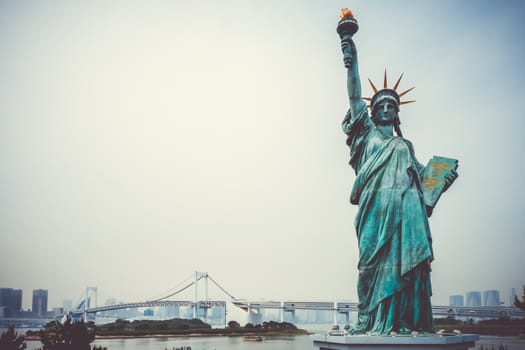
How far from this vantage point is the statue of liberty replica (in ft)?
27.0

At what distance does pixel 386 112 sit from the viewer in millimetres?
9688

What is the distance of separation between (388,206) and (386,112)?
2191 mm

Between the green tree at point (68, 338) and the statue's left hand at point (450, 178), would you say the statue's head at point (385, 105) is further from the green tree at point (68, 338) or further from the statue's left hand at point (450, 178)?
the green tree at point (68, 338)

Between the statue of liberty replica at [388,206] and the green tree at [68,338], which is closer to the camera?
the statue of liberty replica at [388,206]

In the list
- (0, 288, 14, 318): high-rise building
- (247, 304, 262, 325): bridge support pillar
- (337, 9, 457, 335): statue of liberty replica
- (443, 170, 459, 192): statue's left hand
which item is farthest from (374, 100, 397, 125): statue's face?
(247, 304, 262, 325): bridge support pillar

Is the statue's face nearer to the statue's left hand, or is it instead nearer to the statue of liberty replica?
the statue of liberty replica

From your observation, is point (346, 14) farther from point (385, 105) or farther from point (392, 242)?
point (392, 242)

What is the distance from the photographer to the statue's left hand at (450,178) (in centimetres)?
948

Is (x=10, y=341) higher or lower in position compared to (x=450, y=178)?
lower

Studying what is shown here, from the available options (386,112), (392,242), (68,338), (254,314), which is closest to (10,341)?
(68,338)

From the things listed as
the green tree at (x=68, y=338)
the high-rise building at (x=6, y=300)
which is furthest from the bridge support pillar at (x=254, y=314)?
the green tree at (x=68, y=338)

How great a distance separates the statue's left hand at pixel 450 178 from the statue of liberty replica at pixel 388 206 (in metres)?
0.02

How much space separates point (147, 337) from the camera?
41125mm

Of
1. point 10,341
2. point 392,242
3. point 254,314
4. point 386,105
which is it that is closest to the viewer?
point 392,242
